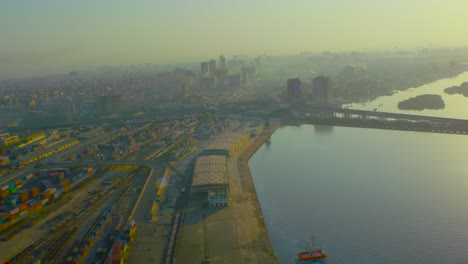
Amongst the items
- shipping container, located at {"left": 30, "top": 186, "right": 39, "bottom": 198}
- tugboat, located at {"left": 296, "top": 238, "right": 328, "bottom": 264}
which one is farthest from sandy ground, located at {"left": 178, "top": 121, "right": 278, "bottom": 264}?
shipping container, located at {"left": 30, "top": 186, "right": 39, "bottom": 198}

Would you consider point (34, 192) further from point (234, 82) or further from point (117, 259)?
point (234, 82)

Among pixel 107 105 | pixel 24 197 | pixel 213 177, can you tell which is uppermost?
pixel 107 105

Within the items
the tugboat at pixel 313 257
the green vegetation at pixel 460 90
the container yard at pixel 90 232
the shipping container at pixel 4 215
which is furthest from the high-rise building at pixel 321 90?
the shipping container at pixel 4 215

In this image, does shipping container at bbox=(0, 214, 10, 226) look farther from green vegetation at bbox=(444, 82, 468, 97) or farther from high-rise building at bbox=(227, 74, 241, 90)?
high-rise building at bbox=(227, 74, 241, 90)

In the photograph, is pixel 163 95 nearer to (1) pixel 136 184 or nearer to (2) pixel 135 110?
(2) pixel 135 110

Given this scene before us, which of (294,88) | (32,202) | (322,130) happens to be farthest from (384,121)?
(32,202)

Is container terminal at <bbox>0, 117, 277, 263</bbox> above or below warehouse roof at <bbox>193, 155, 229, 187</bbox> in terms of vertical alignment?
below

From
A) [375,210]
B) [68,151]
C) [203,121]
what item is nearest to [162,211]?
[375,210]
